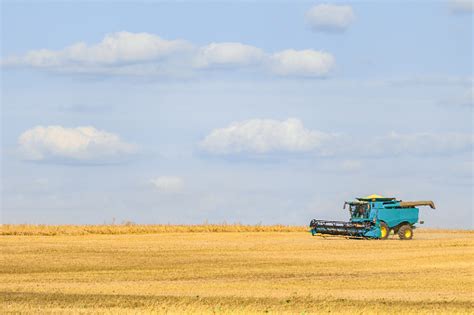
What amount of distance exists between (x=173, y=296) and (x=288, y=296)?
10.7 ft

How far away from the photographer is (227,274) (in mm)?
36719

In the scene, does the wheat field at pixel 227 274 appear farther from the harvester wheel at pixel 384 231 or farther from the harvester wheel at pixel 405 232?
the harvester wheel at pixel 405 232

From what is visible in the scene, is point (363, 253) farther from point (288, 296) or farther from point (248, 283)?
point (288, 296)

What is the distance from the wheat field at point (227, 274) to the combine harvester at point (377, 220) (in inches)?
45.8

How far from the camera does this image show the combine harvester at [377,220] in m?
56.8

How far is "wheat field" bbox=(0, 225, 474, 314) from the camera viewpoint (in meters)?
26.4

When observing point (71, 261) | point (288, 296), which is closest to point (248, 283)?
point (288, 296)

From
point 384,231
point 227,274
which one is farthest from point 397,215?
point 227,274

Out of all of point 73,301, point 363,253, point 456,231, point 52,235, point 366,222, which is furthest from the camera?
point 456,231

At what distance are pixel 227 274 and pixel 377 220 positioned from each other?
71.3 ft

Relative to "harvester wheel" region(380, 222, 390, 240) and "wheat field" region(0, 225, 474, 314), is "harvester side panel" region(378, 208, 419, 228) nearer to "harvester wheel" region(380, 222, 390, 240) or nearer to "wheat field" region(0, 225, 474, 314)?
"harvester wheel" region(380, 222, 390, 240)

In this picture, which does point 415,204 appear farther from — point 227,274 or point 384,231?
point 227,274

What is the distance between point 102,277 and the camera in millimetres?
35406

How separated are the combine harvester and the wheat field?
A: 45.8 inches
